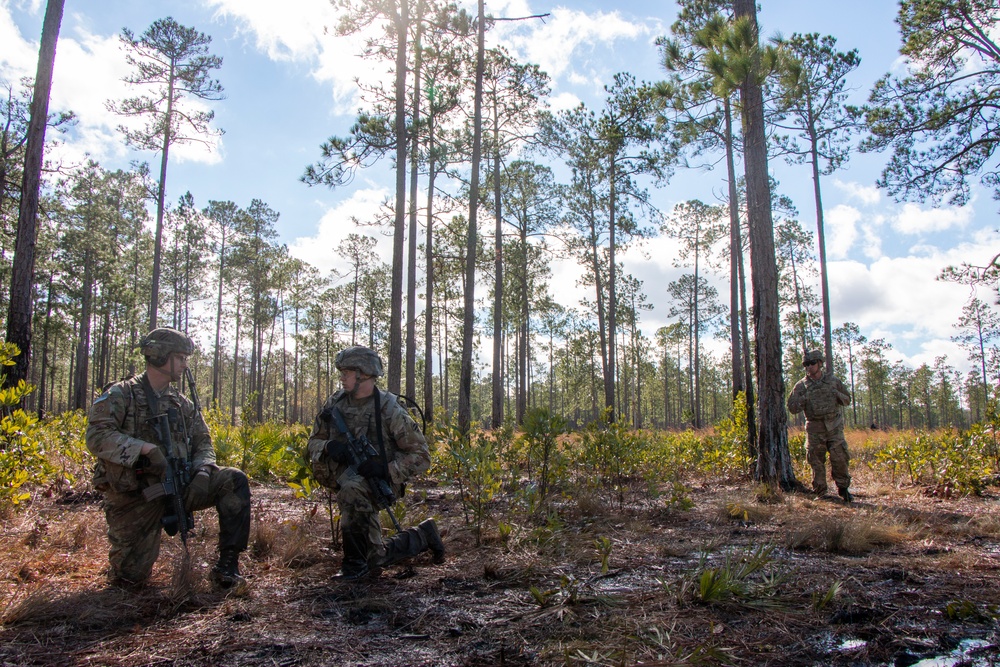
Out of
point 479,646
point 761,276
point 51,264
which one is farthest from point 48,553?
point 51,264

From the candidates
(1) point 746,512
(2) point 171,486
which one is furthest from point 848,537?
(2) point 171,486

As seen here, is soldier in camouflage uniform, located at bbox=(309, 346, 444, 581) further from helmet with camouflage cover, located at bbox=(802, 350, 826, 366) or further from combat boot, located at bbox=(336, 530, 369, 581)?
helmet with camouflage cover, located at bbox=(802, 350, 826, 366)

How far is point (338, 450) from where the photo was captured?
377 centimetres

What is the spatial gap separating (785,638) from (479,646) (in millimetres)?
1279

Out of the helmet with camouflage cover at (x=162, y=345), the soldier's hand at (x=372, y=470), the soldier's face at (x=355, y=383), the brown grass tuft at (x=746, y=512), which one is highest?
the helmet with camouflage cover at (x=162, y=345)

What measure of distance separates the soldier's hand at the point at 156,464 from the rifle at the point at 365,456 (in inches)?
40.1

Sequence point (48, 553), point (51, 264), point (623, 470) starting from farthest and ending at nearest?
point (51, 264), point (623, 470), point (48, 553)

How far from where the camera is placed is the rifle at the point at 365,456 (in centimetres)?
372

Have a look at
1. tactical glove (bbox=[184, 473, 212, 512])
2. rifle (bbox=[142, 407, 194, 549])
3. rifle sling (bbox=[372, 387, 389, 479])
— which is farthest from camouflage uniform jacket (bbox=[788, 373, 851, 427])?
rifle (bbox=[142, 407, 194, 549])

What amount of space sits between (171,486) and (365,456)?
1132 millimetres

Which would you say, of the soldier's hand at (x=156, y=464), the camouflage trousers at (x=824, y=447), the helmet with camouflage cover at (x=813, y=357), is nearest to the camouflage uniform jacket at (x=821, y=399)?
the camouflage trousers at (x=824, y=447)

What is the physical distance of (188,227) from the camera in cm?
2789

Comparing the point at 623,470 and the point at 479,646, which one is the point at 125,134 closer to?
the point at 623,470

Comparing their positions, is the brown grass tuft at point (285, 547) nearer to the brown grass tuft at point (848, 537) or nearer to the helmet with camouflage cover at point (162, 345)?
the helmet with camouflage cover at point (162, 345)
